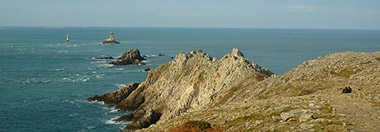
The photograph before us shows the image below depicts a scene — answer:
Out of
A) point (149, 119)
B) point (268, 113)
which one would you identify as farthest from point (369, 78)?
point (149, 119)

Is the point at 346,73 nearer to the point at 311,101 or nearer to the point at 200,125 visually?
the point at 311,101

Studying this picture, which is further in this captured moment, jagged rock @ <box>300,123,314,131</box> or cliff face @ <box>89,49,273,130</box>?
cliff face @ <box>89,49,273,130</box>

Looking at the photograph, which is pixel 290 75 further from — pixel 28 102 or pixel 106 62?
pixel 106 62

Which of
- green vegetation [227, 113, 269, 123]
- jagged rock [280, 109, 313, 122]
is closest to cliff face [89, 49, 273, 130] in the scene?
green vegetation [227, 113, 269, 123]

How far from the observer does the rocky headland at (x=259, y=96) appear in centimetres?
2064

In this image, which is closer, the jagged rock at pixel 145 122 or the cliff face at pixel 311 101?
the cliff face at pixel 311 101

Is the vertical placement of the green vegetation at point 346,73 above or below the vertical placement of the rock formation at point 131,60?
above

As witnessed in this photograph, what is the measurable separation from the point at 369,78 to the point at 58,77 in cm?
9115

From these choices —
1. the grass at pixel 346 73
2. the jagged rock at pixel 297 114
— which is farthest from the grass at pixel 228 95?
the jagged rock at pixel 297 114

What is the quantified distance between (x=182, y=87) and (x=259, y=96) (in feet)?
97.0

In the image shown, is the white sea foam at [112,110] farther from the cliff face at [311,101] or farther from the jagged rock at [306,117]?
the jagged rock at [306,117]

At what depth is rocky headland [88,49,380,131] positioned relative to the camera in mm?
20641

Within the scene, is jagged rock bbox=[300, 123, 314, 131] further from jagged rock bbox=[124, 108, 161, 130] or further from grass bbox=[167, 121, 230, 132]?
jagged rock bbox=[124, 108, 161, 130]

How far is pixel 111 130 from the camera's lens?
182 feet
